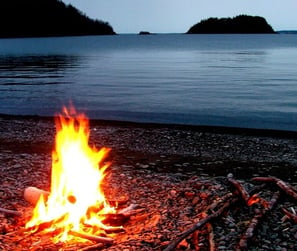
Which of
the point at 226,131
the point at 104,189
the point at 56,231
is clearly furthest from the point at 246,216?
the point at 226,131

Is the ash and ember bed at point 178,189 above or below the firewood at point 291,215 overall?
below

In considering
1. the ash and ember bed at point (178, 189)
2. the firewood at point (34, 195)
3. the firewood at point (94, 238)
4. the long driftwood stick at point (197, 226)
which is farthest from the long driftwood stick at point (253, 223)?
the firewood at point (34, 195)

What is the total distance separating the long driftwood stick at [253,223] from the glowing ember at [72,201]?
113 inches

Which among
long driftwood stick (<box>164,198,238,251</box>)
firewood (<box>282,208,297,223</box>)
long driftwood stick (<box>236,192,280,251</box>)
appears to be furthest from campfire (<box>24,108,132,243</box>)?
firewood (<box>282,208,297,223</box>)

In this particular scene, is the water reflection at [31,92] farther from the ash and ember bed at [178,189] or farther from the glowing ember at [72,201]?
the glowing ember at [72,201]

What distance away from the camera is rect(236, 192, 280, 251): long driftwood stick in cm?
728

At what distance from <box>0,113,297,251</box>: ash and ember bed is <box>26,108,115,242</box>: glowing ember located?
0.25 meters

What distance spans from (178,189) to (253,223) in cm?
316

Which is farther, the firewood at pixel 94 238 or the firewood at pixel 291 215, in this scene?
the firewood at pixel 291 215

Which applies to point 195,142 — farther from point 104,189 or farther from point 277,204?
point 277,204

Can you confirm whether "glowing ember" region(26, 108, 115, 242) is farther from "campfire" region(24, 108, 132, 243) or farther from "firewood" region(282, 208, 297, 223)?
"firewood" region(282, 208, 297, 223)

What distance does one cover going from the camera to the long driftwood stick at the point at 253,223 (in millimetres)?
7277

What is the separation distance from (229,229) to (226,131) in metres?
15.6

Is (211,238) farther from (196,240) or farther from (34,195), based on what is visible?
(34,195)
